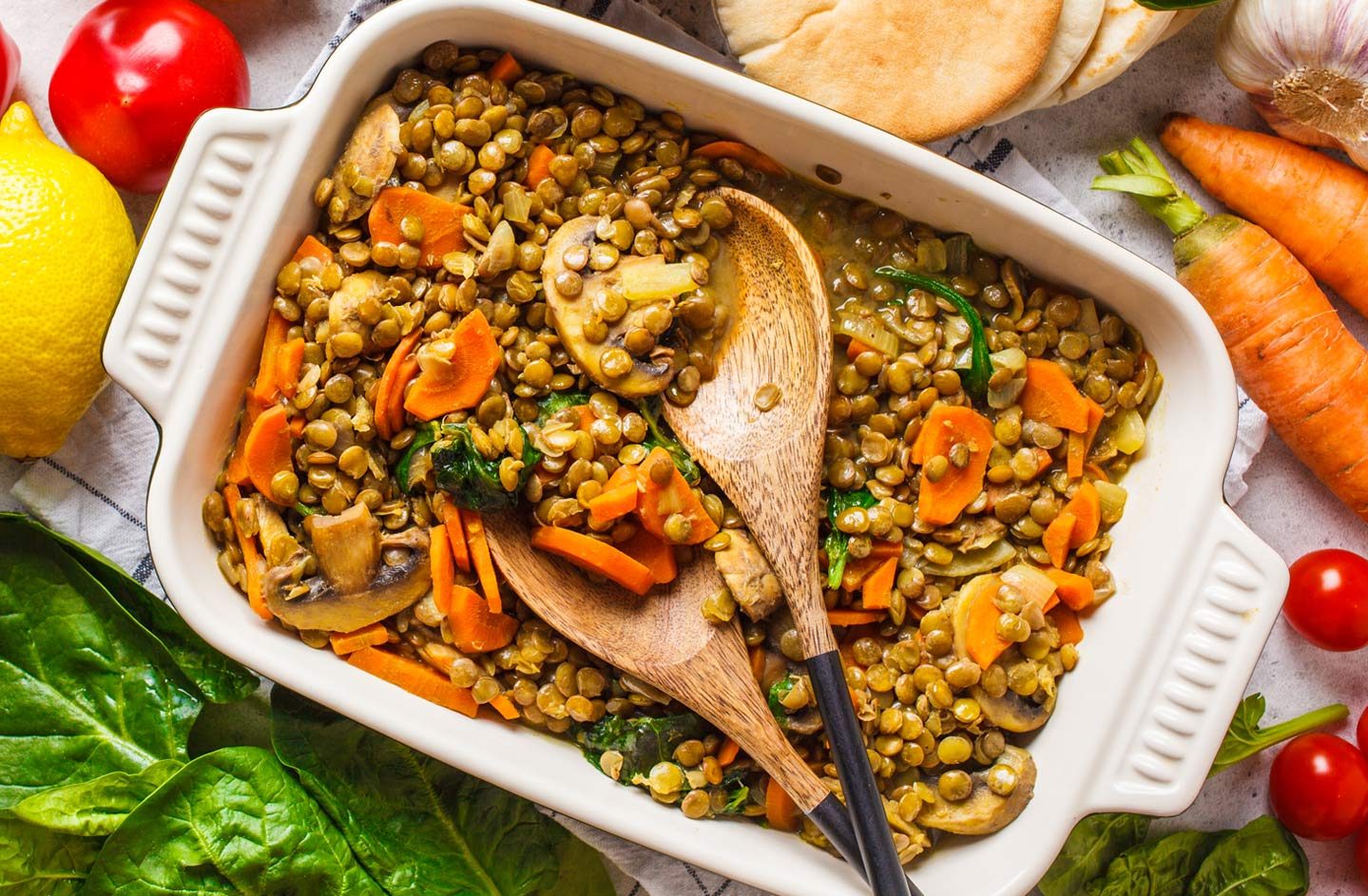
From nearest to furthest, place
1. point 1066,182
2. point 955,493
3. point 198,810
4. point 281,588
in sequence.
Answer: point 281,588, point 955,493, point 198,810, point 1066,182

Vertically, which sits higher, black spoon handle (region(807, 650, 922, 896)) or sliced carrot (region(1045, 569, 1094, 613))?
sliced carrot (region(1045, 569, 1094, 613))

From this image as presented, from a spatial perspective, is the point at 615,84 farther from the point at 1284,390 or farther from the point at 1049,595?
the point at 1284,390

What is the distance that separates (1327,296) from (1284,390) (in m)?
0.36

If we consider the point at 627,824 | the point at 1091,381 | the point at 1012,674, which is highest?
the point at 1091,381

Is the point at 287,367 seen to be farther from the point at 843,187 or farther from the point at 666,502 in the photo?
the point at 843,187

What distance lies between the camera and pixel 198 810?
8.39 feet

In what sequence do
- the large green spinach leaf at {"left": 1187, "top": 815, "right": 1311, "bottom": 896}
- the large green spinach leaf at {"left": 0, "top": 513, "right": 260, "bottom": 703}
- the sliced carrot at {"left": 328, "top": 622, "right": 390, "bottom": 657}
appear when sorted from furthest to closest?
the large green spinach leaf at {"left": 1187, "top": 815, "right": 1311, "bottom": 896} → the large green spinach leaf at {"left": 0, "top": 513, "right": 260, "bottom": 703} → the sliced carrot at {"left": 328, "top": 622, "right": 390, "bottom": 657}

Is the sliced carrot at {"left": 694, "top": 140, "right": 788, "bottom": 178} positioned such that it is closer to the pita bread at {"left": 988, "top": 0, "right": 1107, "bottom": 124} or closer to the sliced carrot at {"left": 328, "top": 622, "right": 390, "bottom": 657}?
the pita bread at {"left": 988, "top": 0, "right": 1107, "bottom": 124}

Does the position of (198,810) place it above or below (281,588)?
below

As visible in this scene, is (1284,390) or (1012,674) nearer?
(1012,674)

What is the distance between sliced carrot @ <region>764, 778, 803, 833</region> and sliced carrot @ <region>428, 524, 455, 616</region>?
2.60ft

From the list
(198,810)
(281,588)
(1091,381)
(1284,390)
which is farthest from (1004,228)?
(198,810)

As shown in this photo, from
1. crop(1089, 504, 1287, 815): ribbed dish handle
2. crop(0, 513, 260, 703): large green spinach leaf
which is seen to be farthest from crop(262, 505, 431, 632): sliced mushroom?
crop(1089, 504, 1287, 815): ribbed dish handle

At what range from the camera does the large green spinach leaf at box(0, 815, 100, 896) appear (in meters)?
2.56
